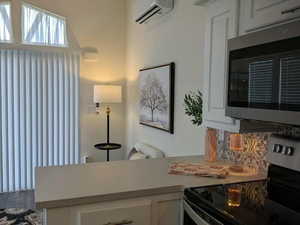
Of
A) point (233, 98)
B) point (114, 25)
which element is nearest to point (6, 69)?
point (114, 25)

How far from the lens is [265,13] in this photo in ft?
4.43

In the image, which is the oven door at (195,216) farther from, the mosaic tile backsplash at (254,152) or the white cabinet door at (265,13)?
the white cabinet door at (265,13)

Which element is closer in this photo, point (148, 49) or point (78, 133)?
point (148, 49)

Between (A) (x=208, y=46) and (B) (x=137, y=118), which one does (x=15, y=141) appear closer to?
(B) (x=137, y=118)

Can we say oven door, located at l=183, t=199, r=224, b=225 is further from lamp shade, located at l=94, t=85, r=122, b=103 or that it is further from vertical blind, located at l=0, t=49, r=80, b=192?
vertical blind, located at l=0, t=49, r=80, b=192

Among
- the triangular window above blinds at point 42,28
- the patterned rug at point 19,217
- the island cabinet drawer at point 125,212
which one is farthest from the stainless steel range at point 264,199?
the triangular window above blinds at point 42,28

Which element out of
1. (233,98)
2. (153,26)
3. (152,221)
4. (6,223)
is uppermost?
(153,26)

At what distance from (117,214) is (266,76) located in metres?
0.95

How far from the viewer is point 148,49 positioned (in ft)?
12.1

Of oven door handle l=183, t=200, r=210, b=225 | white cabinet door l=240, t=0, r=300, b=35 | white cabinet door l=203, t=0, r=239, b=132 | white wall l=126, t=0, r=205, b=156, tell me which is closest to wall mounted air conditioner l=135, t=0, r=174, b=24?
white wall l=126, t=0, r=205, b=156

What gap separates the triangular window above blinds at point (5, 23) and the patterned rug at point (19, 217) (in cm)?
220

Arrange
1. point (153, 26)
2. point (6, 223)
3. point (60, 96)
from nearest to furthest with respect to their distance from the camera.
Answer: point (6, 223) → point (153, 26) → point (60, 96)

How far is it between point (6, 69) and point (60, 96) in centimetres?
78

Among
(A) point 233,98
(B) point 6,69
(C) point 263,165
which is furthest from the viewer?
(B) point 6,69
